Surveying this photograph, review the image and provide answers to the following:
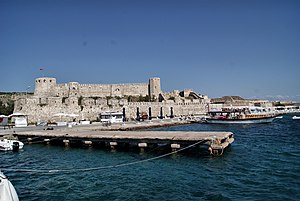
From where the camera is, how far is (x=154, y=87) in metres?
56.1

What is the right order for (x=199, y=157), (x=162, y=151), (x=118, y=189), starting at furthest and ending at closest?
(x=162, y=151), (x=199, y=157), (x=118, y=189)

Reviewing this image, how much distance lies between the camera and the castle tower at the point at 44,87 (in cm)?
4662

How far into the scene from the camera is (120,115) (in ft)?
137

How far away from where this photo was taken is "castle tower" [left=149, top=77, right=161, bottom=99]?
56.0 metres

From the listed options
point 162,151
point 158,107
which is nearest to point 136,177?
point 162,151

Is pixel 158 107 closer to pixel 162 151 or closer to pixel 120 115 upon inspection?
pixel 120 115

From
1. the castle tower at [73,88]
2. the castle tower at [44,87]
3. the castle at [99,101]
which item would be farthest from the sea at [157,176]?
the castle tower at [73,88]

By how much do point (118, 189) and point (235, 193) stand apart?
388cm

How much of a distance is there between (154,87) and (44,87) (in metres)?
19.9

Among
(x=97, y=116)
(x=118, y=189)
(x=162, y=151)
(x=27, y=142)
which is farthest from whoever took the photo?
(x=97, y=116)

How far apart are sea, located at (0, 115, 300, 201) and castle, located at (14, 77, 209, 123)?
23425 millimetres

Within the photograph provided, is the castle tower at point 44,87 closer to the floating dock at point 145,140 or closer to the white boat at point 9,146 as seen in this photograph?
the floating dock at point 145,140

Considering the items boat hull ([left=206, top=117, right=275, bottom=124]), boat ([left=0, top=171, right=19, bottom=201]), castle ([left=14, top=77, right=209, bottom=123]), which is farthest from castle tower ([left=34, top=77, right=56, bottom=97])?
boat ([left=0, top=171, right=19, bottom=201])

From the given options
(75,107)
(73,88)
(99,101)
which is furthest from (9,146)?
(73,88)
